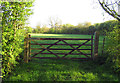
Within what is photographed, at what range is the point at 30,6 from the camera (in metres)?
4.91

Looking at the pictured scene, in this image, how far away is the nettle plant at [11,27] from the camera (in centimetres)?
412

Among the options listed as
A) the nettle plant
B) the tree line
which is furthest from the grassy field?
the tree line

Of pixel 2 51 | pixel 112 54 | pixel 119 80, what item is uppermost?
pixel 2 51

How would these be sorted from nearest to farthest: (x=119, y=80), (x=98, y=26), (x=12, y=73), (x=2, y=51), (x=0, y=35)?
(x=0, y=35), (x=2, y=51), (x=119, y=80), (x=12, y=73), (x=98, y=26)

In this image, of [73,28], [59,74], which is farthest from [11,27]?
[73,28]

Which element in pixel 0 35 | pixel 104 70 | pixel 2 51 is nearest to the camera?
pixel 0 35

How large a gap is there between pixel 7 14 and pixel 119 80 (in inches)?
194

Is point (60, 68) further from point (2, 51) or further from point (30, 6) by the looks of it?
point (30, 6)

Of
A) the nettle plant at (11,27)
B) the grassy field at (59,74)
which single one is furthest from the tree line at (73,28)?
the grassy field at (59,74)

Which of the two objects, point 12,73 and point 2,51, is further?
point 12,73

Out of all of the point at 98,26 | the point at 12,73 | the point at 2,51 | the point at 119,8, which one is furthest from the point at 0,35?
the point at 98,26

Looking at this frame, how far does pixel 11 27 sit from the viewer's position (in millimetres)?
4305

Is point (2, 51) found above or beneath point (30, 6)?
beneath

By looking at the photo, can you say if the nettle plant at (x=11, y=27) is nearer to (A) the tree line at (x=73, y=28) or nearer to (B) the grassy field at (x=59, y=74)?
(B) the grassy field at (x=59, y=74)
